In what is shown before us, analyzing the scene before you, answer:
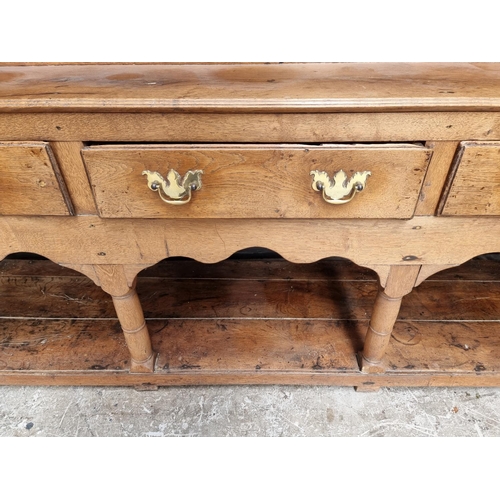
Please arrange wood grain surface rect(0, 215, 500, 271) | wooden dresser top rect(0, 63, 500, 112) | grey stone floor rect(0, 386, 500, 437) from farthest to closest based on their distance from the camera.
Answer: grey stone floor rect(0, 386, 500, 437)
wood grain surface rect(0, 215, 500, 271)
wooden dresser top rect(0, 63, 500, 112)

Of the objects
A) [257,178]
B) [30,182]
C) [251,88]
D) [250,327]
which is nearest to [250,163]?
[257,178]

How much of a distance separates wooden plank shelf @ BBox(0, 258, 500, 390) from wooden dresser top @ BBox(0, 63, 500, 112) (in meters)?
0.81

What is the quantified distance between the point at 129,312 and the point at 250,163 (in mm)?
574

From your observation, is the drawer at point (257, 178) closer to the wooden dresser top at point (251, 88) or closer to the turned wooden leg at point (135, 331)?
the wooden dresser top at point (251, 88)

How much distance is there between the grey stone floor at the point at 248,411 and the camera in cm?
120

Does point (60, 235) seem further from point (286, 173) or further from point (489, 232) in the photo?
point (489, 232)


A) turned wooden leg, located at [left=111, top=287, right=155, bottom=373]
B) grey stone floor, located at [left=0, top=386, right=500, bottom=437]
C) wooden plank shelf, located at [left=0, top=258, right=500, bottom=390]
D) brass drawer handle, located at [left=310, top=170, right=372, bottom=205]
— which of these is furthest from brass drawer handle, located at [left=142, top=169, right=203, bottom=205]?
grey stone floor, located at [left=0, top=386, right=500, bottom=437]

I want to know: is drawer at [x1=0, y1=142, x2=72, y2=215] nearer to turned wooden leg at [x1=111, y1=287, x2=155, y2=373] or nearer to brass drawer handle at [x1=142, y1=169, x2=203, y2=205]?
brass drawer handle at [x1=142, y1=169, x2=203, y2=205]

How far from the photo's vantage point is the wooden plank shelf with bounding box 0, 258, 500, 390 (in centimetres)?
123

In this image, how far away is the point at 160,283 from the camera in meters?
1.50

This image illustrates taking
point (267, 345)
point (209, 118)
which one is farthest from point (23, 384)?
point (209, 118)

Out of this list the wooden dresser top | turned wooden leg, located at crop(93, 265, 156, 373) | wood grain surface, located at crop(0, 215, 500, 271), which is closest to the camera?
the wooden dresser top

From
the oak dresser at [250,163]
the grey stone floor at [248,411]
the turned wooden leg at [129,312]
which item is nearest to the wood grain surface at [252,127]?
the oak dresser at [250,163]

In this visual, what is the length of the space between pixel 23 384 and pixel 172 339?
51 cm
